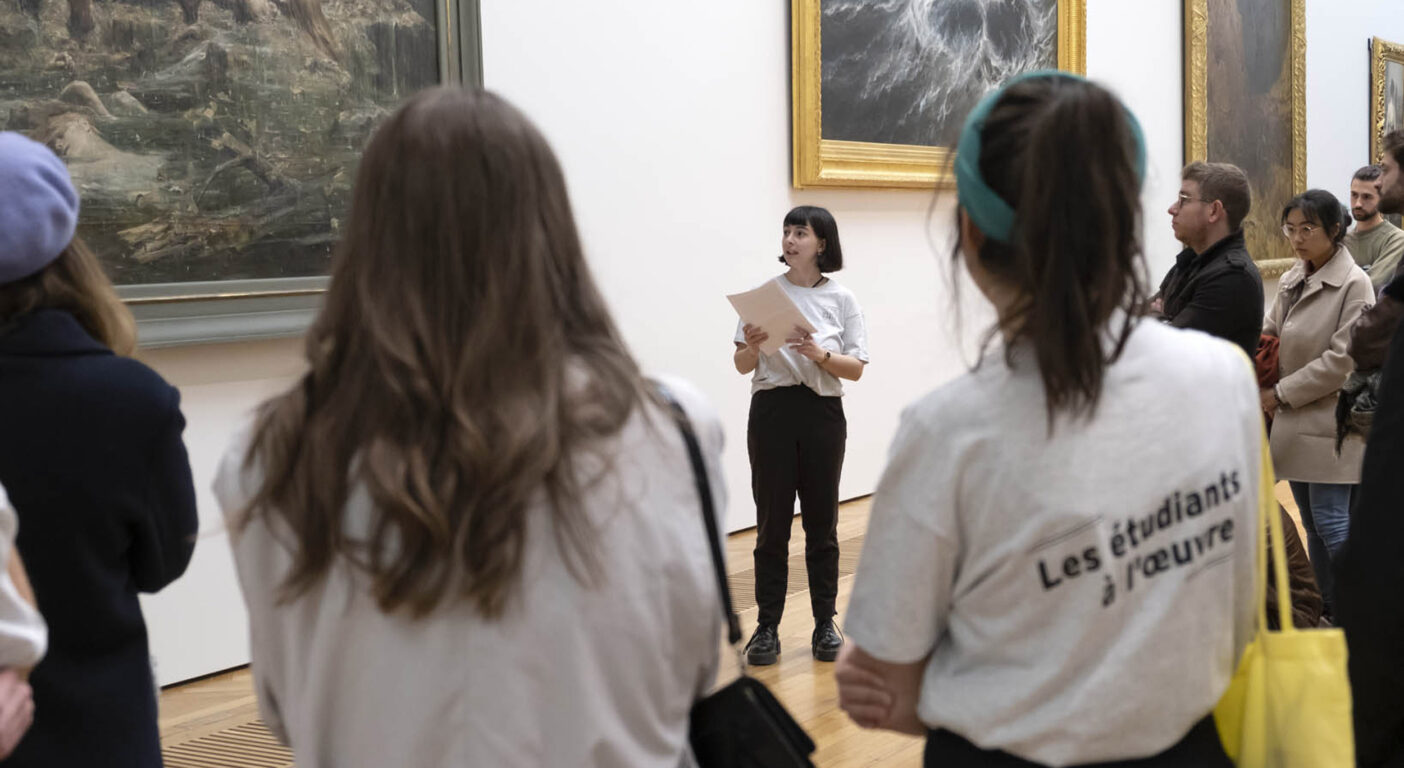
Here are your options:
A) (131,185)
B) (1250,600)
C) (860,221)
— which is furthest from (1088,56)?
(1250,600)

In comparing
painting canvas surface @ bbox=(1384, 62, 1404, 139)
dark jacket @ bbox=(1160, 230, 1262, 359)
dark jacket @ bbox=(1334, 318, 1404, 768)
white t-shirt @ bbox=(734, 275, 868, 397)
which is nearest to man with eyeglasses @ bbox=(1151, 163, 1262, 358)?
dark jacket @ bbox=(1160, 230, 1262, 359)

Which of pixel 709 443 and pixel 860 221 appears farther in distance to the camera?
pixel 860 221

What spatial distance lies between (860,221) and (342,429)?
7.95 metres

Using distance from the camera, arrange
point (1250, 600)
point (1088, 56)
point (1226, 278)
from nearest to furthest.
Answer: point (1250, 600), point (1226, 278), point (1088, 56)

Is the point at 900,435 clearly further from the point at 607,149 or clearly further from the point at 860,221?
the point at 860,221

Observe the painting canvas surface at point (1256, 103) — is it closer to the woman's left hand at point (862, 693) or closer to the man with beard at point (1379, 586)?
the man with beard at point (1379, 586)

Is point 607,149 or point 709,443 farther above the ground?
point 607,149

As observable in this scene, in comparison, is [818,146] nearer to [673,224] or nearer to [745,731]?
[673,224]

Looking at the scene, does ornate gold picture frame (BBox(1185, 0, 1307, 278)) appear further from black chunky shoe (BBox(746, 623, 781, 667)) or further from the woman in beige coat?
black chunky shoe (BBox(746, 623, 781, 667))

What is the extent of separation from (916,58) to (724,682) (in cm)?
562

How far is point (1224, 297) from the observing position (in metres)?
4.98

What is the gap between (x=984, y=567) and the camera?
1667mm

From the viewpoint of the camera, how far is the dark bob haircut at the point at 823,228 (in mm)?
5684

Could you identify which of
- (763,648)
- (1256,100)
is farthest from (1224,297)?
(1256,100)
